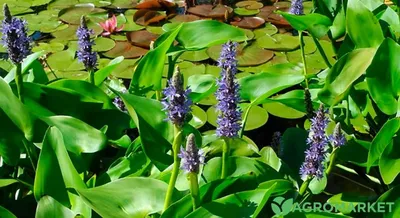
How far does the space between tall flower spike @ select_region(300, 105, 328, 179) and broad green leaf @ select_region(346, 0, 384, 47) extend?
2.25 feet

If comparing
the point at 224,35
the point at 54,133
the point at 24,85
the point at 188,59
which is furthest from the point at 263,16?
the point at 54,133

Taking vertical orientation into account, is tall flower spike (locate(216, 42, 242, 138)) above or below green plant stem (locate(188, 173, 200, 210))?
above

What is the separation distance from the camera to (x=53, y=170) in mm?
1246

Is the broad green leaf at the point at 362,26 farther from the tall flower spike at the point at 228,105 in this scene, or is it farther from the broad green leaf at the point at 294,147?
the tall flower spike at the point at 228,105

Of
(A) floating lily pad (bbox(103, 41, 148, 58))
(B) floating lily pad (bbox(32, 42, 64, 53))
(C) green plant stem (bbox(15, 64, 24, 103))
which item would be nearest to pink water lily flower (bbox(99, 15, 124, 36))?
(A) floating lily pad (bbox(103, 41, 148, 58))

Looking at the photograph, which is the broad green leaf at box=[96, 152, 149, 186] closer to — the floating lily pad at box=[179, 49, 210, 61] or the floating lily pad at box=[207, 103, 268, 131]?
the floating lily pad at box=[207, 103, 268, 131]

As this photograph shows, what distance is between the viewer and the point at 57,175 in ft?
4.11

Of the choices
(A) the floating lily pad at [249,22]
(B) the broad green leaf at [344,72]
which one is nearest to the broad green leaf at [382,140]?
(B) the broad green leaf at [344,72]

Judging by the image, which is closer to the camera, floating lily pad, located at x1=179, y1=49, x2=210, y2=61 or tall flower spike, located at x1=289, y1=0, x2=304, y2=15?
tall flower spike, located at x1=289, y1=0, x2=304, y2=15

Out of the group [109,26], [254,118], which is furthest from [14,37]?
[109,26]

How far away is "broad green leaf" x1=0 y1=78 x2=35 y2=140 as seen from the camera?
136 cm

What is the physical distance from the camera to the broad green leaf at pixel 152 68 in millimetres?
1573

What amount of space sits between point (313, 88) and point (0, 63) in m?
1.54

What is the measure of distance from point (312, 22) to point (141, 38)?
136 centimetres
